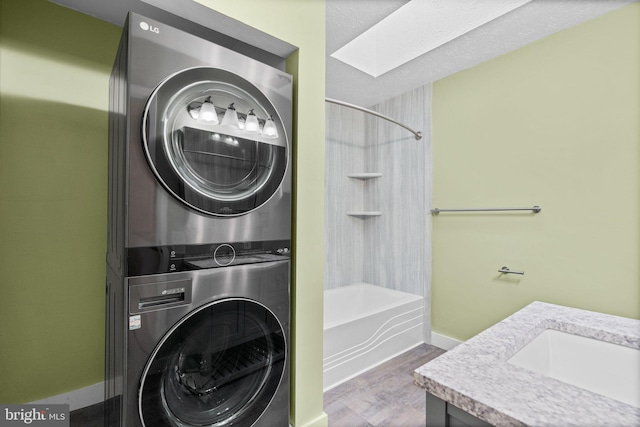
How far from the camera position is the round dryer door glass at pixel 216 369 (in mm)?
970

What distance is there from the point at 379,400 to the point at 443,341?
1055 mm

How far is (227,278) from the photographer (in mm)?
1111

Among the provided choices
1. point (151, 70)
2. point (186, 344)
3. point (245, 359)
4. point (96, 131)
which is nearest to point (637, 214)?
point (245, 359)

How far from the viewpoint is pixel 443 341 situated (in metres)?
2.63

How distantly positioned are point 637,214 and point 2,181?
3.51 meters

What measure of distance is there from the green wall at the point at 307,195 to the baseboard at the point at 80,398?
1201 mm

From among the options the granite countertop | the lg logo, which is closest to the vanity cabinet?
the granite countertop

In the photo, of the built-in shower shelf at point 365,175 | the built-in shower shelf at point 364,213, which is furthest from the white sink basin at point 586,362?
the built-in shower shelf at point 365,175

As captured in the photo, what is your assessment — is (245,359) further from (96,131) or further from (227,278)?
(96,131)

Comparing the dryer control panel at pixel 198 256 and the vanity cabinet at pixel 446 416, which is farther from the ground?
the dryer control panel at pixel 198 256

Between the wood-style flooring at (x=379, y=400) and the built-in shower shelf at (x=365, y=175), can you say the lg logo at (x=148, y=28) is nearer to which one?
the wood-style flooring at (x=379, y=400)

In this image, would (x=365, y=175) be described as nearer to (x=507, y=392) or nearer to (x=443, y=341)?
(x=443, y=341)

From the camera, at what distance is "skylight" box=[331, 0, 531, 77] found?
1848 millimetres

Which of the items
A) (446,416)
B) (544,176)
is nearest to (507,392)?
(446,416)
